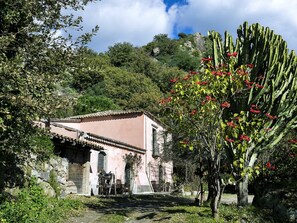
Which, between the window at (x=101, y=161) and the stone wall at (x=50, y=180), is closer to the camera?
the stone wall at (x=50, y=180)

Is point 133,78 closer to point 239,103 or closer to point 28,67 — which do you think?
point 239,103

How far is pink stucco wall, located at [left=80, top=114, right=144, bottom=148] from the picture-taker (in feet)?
84.8

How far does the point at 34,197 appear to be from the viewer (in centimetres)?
1013

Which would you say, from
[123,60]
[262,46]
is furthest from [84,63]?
[123,60]

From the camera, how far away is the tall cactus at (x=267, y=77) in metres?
11.8

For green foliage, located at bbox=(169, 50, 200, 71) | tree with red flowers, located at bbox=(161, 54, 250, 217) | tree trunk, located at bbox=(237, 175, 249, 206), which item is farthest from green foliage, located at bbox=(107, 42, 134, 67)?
tree with red flowers, located at bbox=(161, 54, 250, 217)

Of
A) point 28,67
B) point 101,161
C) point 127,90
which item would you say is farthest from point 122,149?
point 127,90

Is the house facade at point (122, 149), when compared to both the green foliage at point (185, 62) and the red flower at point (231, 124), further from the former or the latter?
the green foliage at point (185, 62)

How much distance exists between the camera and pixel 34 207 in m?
9.34

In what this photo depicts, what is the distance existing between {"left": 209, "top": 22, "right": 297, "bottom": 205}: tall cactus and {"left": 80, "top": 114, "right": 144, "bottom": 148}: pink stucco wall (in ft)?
45.5

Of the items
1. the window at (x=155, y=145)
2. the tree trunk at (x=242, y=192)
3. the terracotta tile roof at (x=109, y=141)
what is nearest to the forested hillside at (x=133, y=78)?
the window at (x=155, y=145)

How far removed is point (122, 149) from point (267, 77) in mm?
13103

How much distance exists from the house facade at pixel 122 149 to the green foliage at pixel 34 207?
523cm

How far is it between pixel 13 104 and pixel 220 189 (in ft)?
21.4
